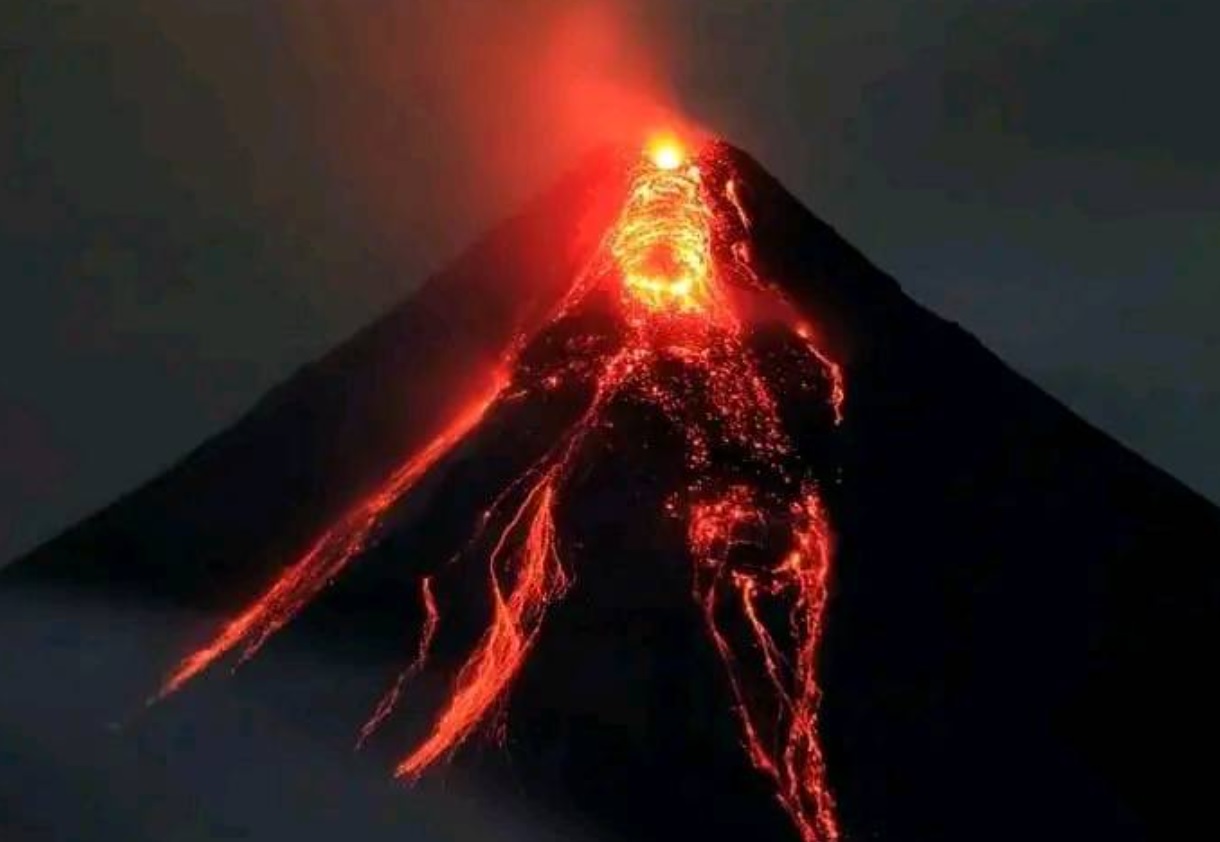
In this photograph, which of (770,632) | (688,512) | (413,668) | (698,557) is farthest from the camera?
(688,512)

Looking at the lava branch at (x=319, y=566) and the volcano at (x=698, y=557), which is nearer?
the volcano at (x=698, y=557)

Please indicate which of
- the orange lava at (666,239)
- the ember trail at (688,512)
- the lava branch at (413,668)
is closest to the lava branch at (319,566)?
the ember trail at (688,512)

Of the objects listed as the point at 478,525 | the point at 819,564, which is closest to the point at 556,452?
the point at 478,525

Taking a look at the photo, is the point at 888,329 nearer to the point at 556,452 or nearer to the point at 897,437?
the point at 897,437

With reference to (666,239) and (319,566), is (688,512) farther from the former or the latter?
(666,239)

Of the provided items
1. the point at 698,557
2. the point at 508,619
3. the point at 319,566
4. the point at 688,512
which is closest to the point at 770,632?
the point at 698,557

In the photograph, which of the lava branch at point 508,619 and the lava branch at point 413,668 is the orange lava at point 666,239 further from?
the lava branch at point 413,668

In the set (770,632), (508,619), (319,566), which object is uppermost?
(770,632)
